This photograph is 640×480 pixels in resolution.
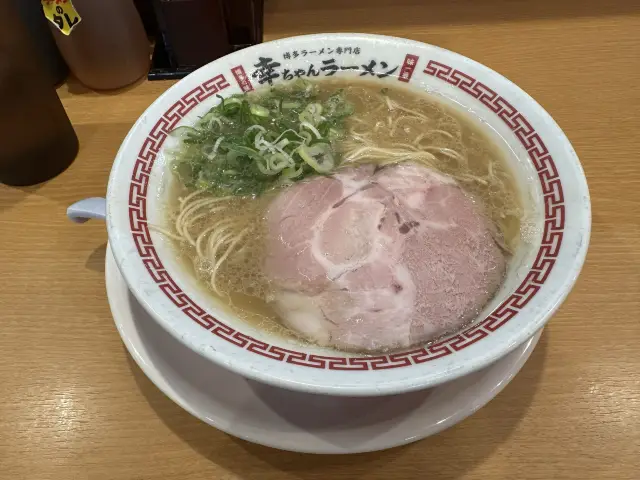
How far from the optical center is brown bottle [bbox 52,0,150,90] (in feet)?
5.88

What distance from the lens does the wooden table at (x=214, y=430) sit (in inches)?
44.9

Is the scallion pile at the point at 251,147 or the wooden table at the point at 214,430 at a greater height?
the scallion pile at the point at 251,147

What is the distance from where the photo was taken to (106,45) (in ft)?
6.19

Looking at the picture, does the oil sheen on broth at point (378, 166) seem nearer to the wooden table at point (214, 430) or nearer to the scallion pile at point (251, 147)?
the scallion pile at point (251, 147)

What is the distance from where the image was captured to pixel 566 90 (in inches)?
76.5

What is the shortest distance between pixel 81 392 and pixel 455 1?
2.16m

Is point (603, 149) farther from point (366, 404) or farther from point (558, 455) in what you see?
point (366, 404)

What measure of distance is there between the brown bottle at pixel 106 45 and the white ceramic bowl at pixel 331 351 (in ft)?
1.92

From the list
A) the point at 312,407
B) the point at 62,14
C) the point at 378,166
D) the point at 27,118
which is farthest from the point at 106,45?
the point at 312,407

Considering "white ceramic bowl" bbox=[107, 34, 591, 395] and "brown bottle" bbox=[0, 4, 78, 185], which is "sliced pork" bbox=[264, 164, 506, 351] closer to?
"white ceramic bowl" bbox=[107, 34, 591, 395]

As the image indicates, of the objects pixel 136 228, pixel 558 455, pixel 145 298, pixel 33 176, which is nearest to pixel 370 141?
pixel 136 228

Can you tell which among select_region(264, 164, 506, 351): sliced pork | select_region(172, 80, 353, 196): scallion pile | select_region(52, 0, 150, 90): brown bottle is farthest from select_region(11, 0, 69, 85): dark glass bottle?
select_region(264, 164, 506, 351): sliced pork

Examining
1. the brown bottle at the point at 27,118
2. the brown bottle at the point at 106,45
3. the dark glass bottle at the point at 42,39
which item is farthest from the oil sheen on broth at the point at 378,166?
the dark glass bottle at the point at 42,39

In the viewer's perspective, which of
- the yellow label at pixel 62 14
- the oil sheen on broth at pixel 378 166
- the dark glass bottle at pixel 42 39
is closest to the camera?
the oil sheen on broth at pixel 378 166
